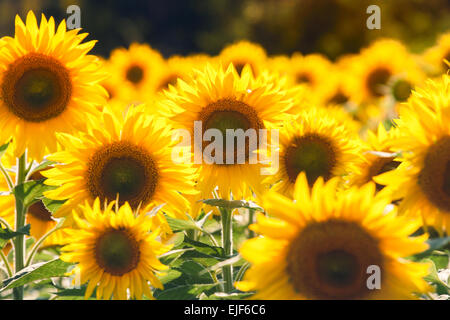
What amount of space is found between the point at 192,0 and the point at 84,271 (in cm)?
1954

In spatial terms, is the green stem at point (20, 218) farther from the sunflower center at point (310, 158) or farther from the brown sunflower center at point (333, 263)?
the brown sunflower center at point (333, 263)

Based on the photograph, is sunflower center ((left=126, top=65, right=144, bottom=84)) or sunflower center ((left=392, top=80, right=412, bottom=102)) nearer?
sunflower center ((left=392, top=80, right=412, bottom=102))

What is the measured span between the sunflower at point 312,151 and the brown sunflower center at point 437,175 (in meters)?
0.54

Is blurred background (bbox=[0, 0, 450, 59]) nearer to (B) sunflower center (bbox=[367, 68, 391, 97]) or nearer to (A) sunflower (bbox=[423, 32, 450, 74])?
(B) sunflower center (bbox=[367, 68, 391, 97])

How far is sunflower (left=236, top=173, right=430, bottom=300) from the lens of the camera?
133 centimetres

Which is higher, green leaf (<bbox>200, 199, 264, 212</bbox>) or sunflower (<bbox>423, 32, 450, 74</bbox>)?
sunflower (<bbox>423, 32, 450, 74</bbox>)

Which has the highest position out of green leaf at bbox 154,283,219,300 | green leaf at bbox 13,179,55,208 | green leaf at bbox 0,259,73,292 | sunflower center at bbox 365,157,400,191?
sunflower center at bbox 365,157,400,191

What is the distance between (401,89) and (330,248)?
2.85 metres

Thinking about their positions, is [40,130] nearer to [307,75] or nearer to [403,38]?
[307,75]

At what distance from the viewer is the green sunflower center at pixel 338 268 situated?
1.39 m

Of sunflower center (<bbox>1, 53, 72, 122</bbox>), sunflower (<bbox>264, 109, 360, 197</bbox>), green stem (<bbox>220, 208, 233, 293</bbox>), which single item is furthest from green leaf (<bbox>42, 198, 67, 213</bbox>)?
sunflower (<bbox>264, 109, 360, 197</bbox>)

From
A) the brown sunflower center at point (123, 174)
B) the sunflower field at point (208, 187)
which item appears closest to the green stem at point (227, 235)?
the sunflower field at point (208, 187)

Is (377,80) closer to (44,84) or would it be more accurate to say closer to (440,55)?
(440,55)

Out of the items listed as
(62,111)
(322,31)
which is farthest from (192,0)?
(62,111)
